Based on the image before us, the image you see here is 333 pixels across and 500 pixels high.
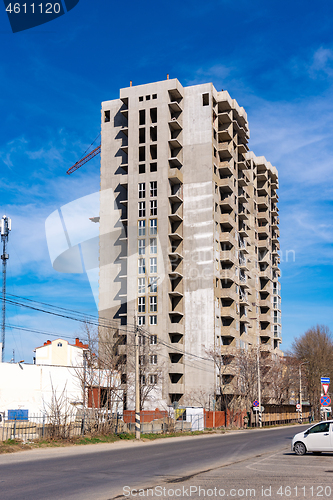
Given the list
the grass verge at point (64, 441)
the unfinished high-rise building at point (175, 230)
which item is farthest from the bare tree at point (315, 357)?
the grass verge at point (64, 441)

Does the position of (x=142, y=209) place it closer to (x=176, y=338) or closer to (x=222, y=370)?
(x=176, y=338)

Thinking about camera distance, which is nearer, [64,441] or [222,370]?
[64,441]

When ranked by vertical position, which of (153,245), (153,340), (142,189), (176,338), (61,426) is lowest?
(61,426)

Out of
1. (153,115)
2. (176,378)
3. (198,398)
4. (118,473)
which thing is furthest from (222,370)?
(118,473)

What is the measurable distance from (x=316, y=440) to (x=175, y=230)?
60.4 metres

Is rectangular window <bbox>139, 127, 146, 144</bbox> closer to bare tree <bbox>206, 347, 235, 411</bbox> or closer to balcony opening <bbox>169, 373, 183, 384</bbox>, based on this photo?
bare tree <bbox>206, 347, 235, 411</bbox>

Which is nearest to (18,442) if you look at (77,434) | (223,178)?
(77,434)

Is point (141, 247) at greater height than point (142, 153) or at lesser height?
lesser

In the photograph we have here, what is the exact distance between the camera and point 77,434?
34.2m

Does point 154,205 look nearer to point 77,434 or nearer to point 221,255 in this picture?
point 221,255

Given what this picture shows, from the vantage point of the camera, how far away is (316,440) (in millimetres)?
22453

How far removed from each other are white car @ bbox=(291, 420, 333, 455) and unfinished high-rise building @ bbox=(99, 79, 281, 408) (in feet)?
163

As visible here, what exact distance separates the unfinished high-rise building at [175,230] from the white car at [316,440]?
49.5 meters

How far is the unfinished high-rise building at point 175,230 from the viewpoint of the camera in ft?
250
